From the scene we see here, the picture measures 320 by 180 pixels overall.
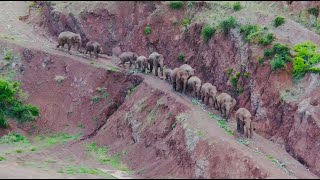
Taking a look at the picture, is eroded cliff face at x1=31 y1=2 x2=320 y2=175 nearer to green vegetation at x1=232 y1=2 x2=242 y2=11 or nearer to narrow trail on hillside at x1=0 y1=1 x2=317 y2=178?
narrow trail on hillside at x1=0 y1=1 x2=317 y2=178

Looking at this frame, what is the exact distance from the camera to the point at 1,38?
163 ft

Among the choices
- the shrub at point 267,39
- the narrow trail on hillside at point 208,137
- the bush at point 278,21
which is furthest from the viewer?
the bush at point 278,21

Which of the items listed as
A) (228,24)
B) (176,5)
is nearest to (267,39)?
(228,24)

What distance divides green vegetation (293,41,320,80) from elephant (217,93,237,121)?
13.8 ft

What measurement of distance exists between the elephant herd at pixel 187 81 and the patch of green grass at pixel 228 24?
14.9ft

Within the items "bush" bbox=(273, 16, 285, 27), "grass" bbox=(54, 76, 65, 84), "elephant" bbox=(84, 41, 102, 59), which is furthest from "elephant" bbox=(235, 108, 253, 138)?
"elephant" bbox=(84, 41, 102, 59)

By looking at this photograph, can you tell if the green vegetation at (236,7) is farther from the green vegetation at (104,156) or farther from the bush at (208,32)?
the green vegetation at (104,156)

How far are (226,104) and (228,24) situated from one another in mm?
9577

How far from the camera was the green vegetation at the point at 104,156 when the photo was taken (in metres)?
34.3

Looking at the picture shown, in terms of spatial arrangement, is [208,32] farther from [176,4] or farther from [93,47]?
[93,47]

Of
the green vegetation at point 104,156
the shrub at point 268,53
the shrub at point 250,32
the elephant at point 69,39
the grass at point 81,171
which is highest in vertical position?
the shrub at point 250,32

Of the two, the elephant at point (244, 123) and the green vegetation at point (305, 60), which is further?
the green vegetation at point (305, 60)

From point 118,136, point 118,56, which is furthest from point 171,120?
point 118,56

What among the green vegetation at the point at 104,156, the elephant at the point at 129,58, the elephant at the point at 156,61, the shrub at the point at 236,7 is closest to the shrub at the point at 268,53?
the elephant at the point at 156,61
